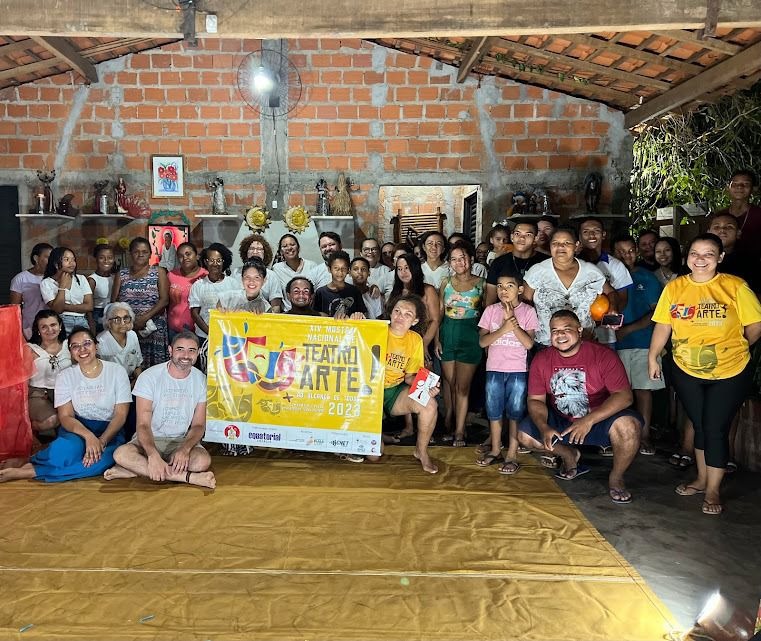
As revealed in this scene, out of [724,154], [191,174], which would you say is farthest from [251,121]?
[724,154]

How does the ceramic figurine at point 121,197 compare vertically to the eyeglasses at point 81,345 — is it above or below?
above

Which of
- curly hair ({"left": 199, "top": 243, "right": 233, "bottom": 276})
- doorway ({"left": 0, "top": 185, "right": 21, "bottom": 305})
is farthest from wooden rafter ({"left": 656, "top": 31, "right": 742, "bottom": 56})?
doorway ({"left": 0, "top": 185, "right": 21, "bottom": 305})

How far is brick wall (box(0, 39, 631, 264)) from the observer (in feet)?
22.9

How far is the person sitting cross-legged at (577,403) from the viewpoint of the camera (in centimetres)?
351

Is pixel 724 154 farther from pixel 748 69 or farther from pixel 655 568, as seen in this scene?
pixel 655 568

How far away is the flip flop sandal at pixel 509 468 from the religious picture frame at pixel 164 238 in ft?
15.3

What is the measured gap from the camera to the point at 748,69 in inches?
182

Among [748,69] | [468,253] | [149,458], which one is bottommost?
[149,458]

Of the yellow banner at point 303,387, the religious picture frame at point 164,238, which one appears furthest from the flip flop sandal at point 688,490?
the religious picture frame at point 164,238

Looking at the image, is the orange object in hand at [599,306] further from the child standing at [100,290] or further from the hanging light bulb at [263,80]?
the hanging light bulb at [263,80]

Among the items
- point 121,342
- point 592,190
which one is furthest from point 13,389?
point 592,190

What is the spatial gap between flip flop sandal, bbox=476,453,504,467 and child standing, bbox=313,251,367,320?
4.22ft

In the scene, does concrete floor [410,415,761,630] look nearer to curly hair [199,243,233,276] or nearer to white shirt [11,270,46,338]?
curly hair [199,243,233,276]

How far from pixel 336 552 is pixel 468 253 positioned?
2332mm
